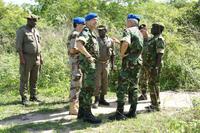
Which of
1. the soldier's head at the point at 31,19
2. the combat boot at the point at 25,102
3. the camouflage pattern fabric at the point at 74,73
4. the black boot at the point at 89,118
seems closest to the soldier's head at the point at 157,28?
the camouflage pattern fabric at the point at 74,73

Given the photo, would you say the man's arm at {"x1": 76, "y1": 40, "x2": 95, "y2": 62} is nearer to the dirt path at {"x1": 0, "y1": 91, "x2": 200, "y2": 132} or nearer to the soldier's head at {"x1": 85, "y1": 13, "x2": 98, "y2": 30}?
the soldier's head at {"x1": 85, "y1": 13, "x2": 98, "y2": 30}

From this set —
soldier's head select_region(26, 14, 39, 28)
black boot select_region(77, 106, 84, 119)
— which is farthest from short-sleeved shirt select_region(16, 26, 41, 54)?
black boot select_region(77, 106, 84, 119)

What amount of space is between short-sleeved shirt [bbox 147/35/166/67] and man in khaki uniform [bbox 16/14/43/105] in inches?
104

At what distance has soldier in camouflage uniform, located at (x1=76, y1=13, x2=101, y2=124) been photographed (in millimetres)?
6779

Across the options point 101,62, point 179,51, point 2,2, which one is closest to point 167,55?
point 179,51

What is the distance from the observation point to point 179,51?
11.5 metres

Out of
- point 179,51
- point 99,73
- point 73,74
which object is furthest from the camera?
point 179,51

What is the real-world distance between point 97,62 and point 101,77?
500 mm

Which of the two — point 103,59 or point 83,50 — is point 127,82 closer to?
point 83,50

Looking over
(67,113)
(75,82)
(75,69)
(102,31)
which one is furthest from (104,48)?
(67,113)

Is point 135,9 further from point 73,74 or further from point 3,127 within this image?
point 3,127

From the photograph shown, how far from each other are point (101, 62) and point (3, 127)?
2565 mm

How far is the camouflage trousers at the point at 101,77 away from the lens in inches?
332

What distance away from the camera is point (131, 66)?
7.17 meters
